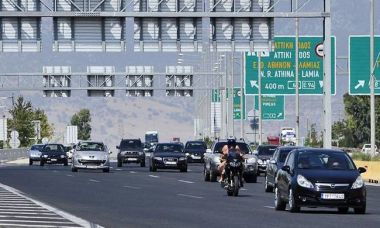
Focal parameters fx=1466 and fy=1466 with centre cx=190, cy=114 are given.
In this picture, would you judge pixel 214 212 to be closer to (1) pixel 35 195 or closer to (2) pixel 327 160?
(2) pixel 327 160

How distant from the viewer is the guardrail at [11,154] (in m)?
110

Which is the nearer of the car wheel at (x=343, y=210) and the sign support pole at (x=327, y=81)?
the car wheel at (x=343, y=210)

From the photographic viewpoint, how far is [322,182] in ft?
104

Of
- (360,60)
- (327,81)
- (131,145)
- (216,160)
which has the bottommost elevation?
(131,145)

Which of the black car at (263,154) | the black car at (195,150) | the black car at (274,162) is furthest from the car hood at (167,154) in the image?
the black car at (274,162)

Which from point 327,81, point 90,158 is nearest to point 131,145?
point 90,158

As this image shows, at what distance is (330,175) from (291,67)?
51490mm

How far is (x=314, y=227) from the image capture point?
26.6 meters

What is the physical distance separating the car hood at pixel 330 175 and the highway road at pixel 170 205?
77cm

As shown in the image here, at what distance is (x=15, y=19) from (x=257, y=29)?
11.3m

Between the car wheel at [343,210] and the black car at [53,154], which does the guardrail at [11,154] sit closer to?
the black car at [53,154]

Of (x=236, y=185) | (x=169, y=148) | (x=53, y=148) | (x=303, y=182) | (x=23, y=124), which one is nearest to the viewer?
(x=303, y=182)

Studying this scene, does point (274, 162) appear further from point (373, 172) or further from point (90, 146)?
point (90, 146)

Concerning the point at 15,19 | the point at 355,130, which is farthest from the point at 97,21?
the point at 355,130
